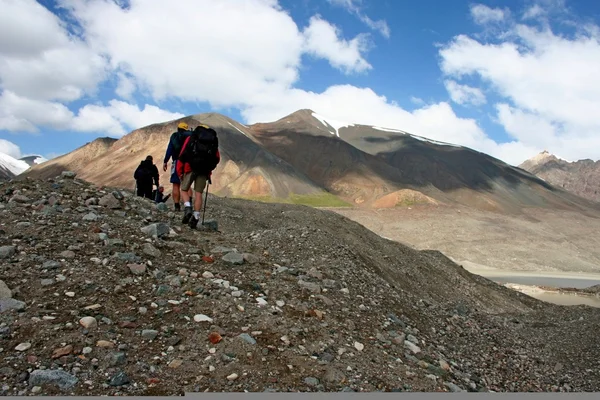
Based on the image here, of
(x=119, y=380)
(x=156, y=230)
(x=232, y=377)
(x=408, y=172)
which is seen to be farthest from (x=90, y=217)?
(x=408, y=172)

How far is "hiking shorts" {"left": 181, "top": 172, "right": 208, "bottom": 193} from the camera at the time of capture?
964 cm

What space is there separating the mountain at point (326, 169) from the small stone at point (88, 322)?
10114 cm

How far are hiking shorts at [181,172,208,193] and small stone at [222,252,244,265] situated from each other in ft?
7.28

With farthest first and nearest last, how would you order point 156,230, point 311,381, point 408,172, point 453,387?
point 408,172
point 156,230
point 453,387
point 311,381

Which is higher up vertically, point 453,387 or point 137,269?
point 137,269

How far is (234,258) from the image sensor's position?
7770 millimetres

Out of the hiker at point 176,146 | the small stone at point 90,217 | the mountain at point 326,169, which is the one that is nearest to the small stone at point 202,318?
the small stone at point 90,217

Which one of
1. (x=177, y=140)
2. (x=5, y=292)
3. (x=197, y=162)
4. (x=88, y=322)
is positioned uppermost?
(x=177, y=140)

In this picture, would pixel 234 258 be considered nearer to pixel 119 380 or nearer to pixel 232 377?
pixel 232 377

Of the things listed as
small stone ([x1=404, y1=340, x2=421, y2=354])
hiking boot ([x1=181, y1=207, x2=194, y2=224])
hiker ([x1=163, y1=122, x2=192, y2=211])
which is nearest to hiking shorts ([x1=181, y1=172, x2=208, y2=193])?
hiking boot ([x1=181, y1=207, x2=194, y2=224])

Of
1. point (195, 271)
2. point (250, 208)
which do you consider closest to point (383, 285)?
point (195, 271)

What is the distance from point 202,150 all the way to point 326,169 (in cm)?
14290

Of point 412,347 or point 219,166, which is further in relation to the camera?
point 219,166

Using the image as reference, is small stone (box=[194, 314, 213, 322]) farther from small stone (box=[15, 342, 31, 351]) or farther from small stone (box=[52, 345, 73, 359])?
small stone (box=[15, 342, 31, 351])
